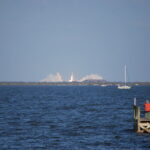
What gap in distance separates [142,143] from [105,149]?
152 inches

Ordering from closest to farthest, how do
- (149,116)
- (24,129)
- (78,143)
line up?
(78,143) < (149,116) < (24,129)

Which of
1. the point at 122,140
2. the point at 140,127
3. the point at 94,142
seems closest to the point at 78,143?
the point at 94,142

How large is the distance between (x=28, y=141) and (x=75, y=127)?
417 inches

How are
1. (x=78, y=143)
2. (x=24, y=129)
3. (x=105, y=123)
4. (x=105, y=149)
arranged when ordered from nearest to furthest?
(x=105, y=149), (x=78, y=143), (x=24, y=129), (x=105, y=123)

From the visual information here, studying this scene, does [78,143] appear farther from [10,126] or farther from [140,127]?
[10,126]

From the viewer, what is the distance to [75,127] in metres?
51.4

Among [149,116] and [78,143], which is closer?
[78,143]

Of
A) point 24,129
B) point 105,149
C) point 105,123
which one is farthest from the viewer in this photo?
point 105,123

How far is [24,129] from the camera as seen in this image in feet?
162

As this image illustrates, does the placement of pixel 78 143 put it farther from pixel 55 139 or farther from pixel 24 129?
pixel 24 129

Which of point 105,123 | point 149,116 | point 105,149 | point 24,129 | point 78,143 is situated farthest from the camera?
point 105,123

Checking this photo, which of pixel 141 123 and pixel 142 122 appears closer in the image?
pixel 141 123

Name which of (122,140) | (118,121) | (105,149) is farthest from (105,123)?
(105,149)

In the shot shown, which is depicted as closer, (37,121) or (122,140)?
(122,140)
